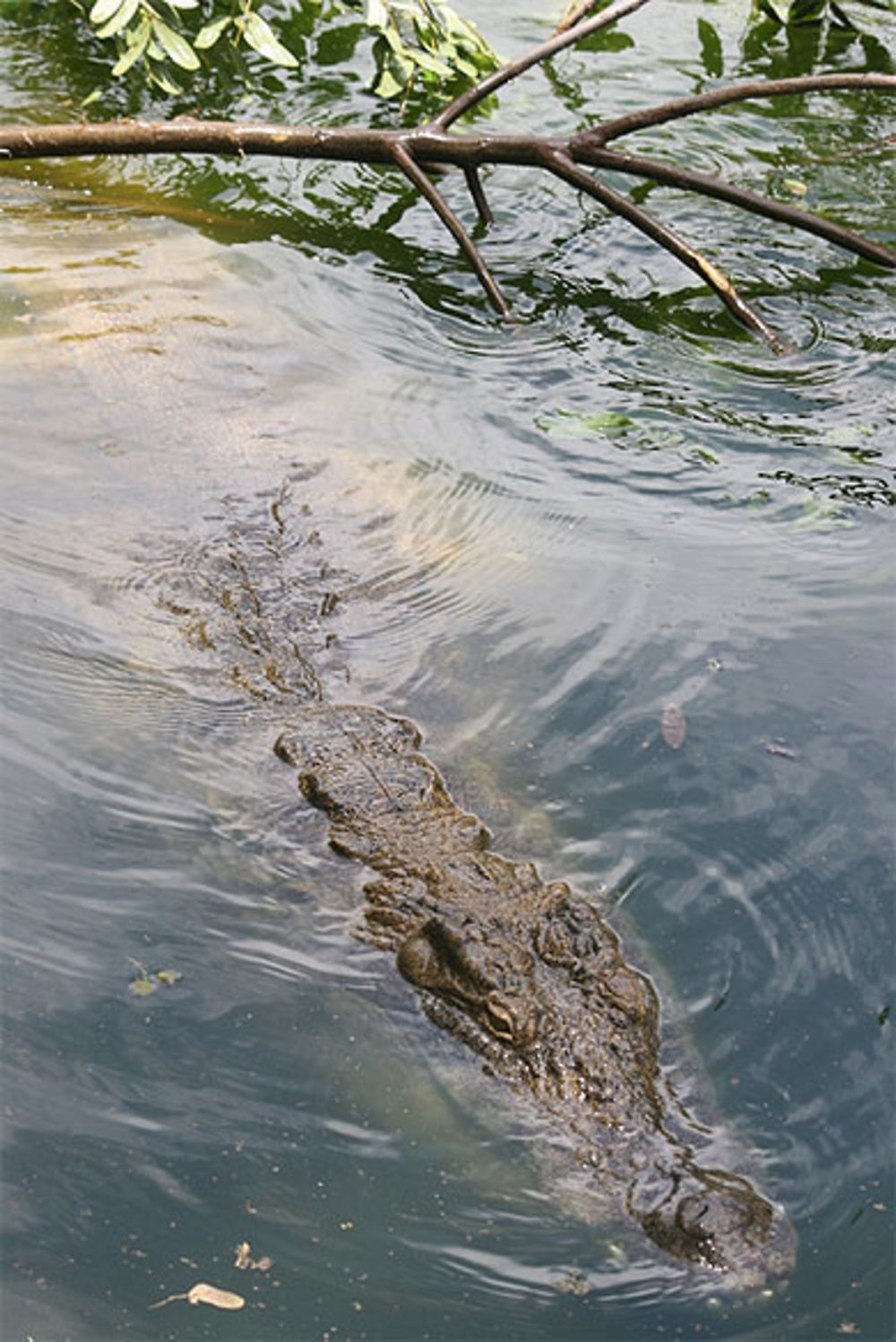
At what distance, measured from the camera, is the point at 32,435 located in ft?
19.7

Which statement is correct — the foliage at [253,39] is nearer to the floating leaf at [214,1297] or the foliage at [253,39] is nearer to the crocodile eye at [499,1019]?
the crocodile eye at [499,1019]

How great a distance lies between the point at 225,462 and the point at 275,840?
6.41ft

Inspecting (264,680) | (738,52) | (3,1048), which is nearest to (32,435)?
(264,680)

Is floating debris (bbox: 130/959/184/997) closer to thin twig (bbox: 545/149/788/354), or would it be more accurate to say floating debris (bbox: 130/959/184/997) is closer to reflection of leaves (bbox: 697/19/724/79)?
thin twig (bbox: 545/149/788/354)

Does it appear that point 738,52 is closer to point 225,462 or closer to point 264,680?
point 225,462

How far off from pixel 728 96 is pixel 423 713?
3223 mm

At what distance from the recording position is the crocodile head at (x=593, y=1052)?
10.9 ft

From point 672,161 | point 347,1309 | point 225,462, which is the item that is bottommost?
point 347,1309

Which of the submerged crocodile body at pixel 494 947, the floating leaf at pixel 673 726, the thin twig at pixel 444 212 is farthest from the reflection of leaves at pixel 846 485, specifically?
the submerged crocodile body at pixel 494 947

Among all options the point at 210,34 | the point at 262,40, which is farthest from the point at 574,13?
the point at 210,34

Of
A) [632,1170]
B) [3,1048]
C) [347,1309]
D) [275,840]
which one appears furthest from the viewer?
[275,840]

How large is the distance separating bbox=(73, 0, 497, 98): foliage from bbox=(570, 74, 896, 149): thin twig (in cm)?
140

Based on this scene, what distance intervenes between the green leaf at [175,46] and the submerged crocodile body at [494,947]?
10.8 feet

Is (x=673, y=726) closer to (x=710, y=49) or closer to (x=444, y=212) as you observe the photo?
(x=444, y=212)
